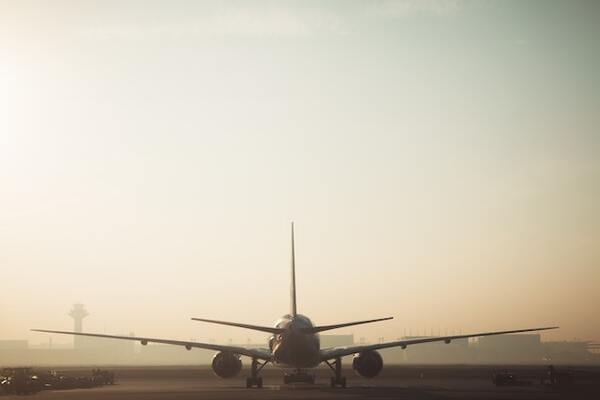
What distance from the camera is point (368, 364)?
62156 mm

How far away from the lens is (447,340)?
209ft

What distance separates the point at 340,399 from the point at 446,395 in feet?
25.1

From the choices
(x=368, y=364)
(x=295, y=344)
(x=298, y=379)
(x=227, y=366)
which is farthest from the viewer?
(x=368, y=364)

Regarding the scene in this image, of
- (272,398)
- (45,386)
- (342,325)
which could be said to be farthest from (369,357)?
(45,386)

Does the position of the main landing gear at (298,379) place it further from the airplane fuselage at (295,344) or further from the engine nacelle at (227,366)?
the engine nacelle at (227,366)

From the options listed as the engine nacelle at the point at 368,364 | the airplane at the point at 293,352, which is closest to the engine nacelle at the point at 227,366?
the airplane at the point at 293,352

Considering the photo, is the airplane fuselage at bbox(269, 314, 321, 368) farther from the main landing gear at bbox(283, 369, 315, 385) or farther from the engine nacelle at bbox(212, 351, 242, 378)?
the engine nacelle at bbox(212, 351, 242, 378)

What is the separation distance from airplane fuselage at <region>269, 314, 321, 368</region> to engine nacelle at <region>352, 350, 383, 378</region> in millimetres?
6198

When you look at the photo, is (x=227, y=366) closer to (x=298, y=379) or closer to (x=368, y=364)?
(x=298, y=379)

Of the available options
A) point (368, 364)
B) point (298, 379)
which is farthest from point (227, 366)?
point (368, 364)

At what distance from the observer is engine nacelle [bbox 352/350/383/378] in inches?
2446

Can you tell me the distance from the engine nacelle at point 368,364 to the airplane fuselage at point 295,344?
620cm

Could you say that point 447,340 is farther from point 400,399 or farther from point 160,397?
point 160,397

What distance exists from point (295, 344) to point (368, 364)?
9.88 meters
